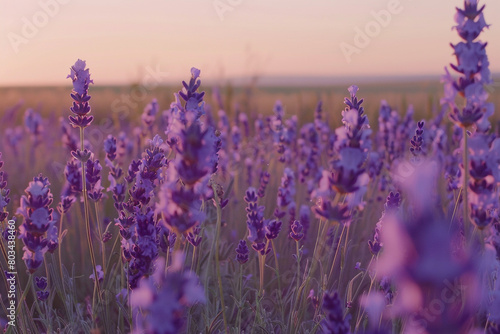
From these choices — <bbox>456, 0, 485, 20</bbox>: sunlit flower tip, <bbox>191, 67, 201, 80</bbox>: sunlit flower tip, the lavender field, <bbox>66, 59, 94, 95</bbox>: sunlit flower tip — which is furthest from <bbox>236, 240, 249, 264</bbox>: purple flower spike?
<bbox>456, 0, 485, 20</bbox>: sunlit flower tip

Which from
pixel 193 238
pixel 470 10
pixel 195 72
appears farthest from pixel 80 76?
pixel 470 10

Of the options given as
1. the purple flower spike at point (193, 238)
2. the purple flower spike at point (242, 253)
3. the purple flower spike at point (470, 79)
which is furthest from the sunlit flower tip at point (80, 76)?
the purple flower spike at point (470, 79)

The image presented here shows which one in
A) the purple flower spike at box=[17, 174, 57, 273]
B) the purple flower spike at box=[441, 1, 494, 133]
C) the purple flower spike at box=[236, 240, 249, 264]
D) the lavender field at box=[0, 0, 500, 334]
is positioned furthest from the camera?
the purple flower spike at box=[236, 240, 249, 264]

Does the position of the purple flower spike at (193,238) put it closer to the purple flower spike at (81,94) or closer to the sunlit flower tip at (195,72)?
the sunlit flower tip at (195,72)

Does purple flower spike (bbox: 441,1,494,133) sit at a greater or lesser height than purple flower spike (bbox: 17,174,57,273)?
greater

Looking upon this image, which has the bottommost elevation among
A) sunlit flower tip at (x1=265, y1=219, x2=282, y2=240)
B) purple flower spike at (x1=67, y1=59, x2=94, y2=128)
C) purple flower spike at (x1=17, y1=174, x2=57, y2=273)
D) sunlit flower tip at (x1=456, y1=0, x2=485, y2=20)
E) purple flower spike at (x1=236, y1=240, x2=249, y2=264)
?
purple flower spike at (x1=236, y1=240, x2=249, y2=264)

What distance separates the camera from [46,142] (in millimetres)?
7938


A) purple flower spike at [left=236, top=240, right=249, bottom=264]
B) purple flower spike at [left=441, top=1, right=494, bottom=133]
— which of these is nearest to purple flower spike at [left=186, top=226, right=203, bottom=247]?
purple flower spike at [left=236, top=240, right=249, bottom=264]

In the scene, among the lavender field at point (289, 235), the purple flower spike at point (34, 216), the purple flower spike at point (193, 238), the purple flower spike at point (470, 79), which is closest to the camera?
the lavender field at point (289, 235)

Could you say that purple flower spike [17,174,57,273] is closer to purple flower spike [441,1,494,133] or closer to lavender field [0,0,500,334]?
lavender field [0,0,500,334]

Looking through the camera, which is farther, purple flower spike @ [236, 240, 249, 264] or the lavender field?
purple flower spike @ [236, 240, 249, 264]

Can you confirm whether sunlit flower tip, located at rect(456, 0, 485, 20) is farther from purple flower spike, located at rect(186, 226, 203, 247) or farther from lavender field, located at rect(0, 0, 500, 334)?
purple flower spike, located at rect(186, 226, 203, 247)

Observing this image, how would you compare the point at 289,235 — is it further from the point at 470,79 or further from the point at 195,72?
the point at 470,79

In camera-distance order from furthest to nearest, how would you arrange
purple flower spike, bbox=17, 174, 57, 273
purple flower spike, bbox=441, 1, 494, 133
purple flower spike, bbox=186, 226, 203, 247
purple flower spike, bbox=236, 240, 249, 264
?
purple flower spike, bbox=236, 240, 249, 264, purple flower spike, bbox=186, 226, 203, 247, purple flower spike, bbox=17, 174, 57, 273, purple flower spike, bbox=441, 1, 494, 133
